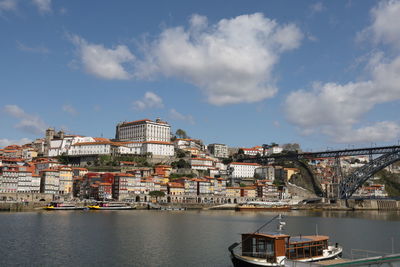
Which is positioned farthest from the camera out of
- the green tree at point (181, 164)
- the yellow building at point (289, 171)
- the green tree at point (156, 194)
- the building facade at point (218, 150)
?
the building facade at point (218, 150)

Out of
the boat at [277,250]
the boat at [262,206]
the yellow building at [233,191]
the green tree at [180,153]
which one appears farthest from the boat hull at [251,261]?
the green tree at [180,153]

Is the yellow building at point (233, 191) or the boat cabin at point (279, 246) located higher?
the yellow building at point (233, 191)

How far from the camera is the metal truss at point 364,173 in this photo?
70338 millimetres

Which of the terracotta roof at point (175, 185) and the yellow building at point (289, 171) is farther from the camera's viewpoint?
the yellow building at point (289, 171)

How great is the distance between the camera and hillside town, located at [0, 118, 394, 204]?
216ft

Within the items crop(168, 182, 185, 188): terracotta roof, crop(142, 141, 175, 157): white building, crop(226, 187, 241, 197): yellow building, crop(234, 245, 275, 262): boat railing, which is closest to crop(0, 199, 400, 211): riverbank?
crop(168, 182, 185, 188): terracotta roof

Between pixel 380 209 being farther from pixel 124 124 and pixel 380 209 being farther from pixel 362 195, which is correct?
pixel 124 124

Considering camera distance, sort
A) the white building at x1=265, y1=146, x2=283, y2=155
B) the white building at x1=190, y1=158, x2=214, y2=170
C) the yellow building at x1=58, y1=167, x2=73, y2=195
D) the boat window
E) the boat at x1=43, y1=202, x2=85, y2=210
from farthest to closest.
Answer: the white building at x1=265, y1=146, x2=283, y2=155, the white building at x1=190, y1=158, x2=214, y2=170, the yellow building at x1=58, y1=167, x2=73, y2=195, the boat at x1=43, y1=202, x2=85, y2=210, the boat window

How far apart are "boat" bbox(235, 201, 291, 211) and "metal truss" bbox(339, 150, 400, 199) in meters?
11.7

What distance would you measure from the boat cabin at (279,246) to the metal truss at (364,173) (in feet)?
190

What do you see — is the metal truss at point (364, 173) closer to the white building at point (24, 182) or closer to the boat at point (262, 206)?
the boat at point (262, 206)

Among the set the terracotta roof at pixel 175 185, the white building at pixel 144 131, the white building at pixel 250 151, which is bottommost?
the terracotta roof at pixel 175 185

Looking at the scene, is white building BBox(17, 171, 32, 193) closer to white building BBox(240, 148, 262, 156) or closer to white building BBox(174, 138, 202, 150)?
white building BBox(174, 138, 202, 150)

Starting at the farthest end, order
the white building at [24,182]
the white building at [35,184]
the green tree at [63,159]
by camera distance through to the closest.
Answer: the green tree at [63,159]
the white building at [35,184]
the white building at [24,182]
